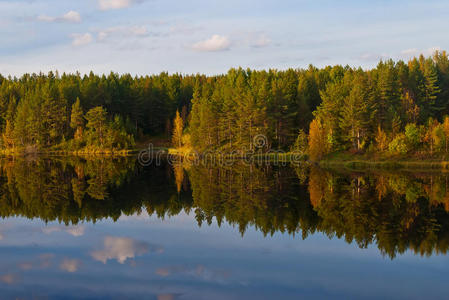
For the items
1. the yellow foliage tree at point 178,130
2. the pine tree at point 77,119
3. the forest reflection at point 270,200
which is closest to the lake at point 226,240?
the forest reflection at point 270,200

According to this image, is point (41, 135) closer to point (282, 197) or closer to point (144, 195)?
point (144, 195)

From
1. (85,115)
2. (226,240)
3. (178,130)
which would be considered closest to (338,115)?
(178,130)

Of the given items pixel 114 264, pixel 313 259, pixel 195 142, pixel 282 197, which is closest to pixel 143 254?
pixel 114 264

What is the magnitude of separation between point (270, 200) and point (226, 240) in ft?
37.3

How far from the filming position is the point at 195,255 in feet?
72.0

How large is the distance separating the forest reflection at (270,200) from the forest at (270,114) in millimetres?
17079

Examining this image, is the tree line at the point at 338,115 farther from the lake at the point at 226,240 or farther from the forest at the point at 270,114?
the lake at the point at 226,240

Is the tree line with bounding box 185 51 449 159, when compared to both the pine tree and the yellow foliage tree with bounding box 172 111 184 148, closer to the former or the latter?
the yellow foliage tree with bounding box 172 111 184 148

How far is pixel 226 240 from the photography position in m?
24.7

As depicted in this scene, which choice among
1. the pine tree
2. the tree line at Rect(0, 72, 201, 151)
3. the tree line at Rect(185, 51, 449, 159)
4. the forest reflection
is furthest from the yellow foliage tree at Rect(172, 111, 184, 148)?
the forest reflection

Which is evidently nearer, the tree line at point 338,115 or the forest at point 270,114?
the tree line at point 338,115

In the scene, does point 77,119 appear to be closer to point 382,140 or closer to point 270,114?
point 270,114

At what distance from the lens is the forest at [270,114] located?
67.9 m

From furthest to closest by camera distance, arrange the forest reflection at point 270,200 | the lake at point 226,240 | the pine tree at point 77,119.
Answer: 1. the pine tree at point 77,119
2. the forest reflection at point 270,200
3. the lake at point 226,240
